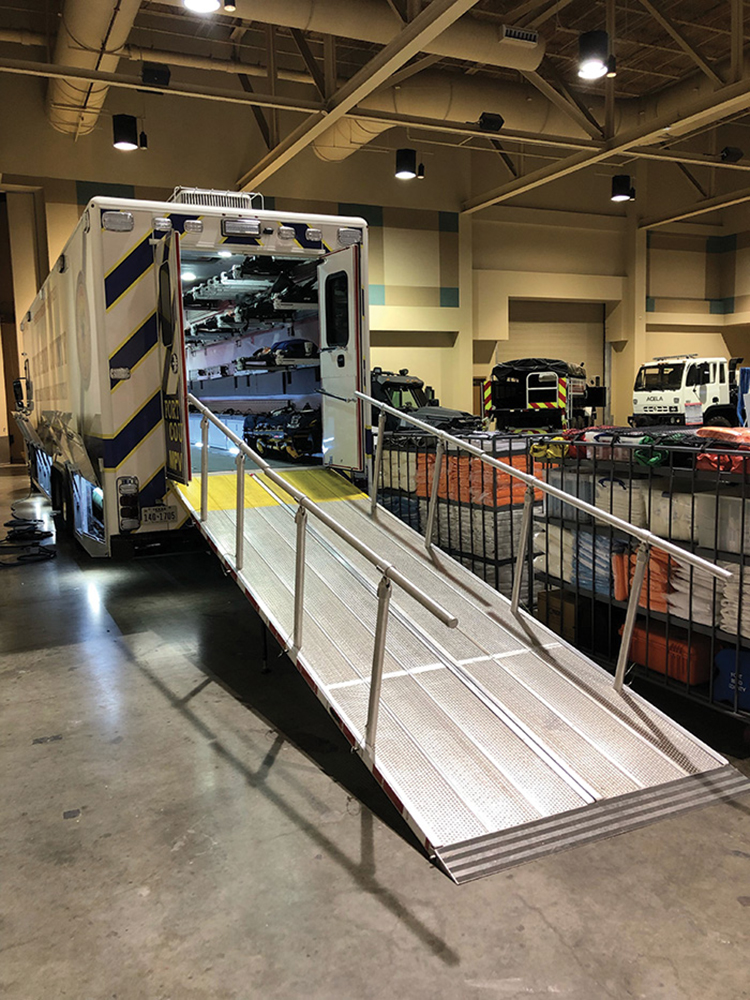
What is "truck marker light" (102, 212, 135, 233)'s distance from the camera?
17.6 ft

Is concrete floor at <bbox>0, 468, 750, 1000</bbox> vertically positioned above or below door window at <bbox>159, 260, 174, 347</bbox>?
below

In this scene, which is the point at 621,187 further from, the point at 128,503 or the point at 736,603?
the point at 736,603

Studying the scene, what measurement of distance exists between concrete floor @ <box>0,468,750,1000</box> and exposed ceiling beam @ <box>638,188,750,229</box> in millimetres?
16185

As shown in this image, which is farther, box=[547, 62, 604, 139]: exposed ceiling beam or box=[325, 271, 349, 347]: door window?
box=[547, 62, 604, 139]: exposed ceiling beam

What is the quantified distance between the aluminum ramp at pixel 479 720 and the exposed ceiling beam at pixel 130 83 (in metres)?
7.36

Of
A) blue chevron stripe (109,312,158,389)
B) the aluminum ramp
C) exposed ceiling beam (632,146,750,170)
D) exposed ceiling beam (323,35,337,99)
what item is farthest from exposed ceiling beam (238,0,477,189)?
the aluminum ramp

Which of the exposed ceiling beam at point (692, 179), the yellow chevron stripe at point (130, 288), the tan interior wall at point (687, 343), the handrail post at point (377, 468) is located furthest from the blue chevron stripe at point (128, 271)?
the tan interior wall at point (687, 343)

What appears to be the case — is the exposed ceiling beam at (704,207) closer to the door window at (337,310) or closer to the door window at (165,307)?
the door window at (337,310)

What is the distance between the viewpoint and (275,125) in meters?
13.1

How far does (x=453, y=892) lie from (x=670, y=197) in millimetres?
21474

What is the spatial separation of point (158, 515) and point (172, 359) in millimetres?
1175

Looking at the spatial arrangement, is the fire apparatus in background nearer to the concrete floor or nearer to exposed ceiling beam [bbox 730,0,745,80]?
exposed ceiling beam [bbox 730,0,745,80]

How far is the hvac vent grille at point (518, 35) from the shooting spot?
10.1 meters

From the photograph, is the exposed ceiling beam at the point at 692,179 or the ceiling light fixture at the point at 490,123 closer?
the ceiling light fixture at the point at 490,123
